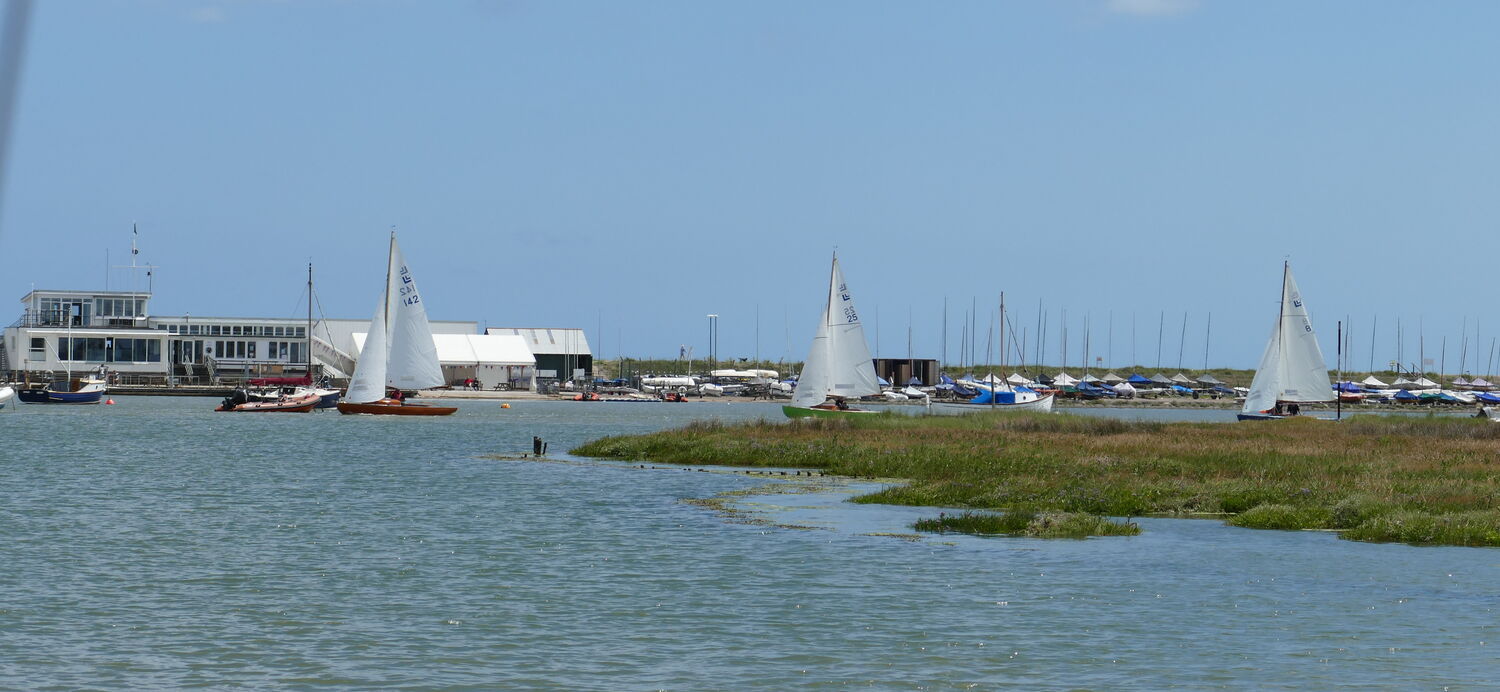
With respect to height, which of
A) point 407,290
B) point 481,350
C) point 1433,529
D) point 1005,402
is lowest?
point 1433,529

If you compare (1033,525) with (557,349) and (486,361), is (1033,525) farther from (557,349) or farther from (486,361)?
(557,349)

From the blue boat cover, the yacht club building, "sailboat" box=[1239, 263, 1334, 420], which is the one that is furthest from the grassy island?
the yacht club building

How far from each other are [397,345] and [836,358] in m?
28.9

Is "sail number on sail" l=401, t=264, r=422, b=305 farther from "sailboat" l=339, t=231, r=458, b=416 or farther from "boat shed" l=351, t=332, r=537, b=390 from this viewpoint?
"boat shed" l=351, t=332, r=537, b=390

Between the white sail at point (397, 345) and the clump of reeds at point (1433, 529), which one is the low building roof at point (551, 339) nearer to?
the white sail at point (397, 345)

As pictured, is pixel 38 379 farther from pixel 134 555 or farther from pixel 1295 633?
pixel 1295 633

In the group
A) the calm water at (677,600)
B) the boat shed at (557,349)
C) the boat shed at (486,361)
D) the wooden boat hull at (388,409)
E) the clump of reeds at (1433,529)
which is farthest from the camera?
the boat shed at (557,349)

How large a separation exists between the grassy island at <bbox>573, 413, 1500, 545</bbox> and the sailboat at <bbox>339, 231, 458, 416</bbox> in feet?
102

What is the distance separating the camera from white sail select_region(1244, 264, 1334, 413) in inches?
3558

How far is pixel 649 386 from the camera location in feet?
634

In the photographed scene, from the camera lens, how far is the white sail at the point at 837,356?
84.7 meters

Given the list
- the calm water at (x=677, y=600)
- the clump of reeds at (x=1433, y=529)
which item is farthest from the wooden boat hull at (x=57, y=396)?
the clump of reeds at (x=1433, y=529)

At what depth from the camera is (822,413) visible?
8050 centimetres

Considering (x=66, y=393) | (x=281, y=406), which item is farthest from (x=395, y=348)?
(x=66, y=393)
